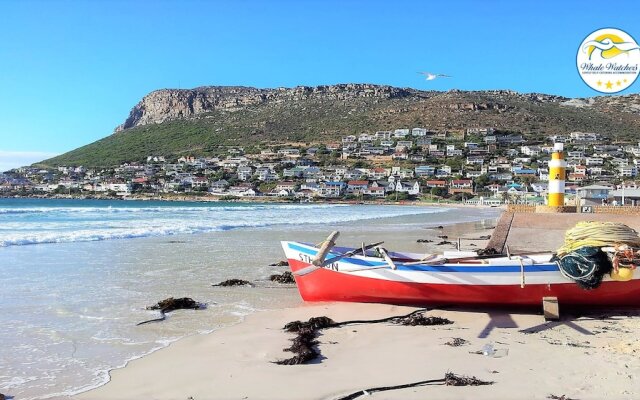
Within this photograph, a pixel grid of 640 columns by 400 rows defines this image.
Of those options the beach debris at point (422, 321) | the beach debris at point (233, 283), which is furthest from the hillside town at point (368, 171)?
the beach debris at point (422, 321)

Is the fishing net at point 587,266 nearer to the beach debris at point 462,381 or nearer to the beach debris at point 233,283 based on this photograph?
the beach debris at point 462,381

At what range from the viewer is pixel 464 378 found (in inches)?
191

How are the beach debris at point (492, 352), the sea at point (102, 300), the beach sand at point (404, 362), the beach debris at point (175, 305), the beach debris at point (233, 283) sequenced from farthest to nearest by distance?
1. the beach debris at point (233, 283)
2. the beach debris at point (175, 305)
3. the beach debris at point (492, 352)
4. the sea at point (102, 300)
5. the beach sand at point (404, 362)

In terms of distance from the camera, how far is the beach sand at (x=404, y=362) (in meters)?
4.64

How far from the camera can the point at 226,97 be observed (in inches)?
6250

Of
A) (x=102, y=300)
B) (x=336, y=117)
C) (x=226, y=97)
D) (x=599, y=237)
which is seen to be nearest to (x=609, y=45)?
(x=599, y=237)

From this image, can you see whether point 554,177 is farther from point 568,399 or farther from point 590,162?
point 590,162

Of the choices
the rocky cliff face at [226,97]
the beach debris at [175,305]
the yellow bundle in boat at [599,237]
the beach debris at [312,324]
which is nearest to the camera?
the beach debris at [312,324]

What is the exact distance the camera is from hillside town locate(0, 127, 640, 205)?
312ft

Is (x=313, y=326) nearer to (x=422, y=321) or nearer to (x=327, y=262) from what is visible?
(x=327, y=262)

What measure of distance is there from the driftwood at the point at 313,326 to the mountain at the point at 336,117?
114523 millimetres

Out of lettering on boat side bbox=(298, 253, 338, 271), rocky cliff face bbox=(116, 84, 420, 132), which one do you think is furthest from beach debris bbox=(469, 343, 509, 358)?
rocky cliff face bbox=(116, 84, 420, 132)

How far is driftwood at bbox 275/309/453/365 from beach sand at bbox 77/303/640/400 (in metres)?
0.12

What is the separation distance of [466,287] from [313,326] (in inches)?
88.1
